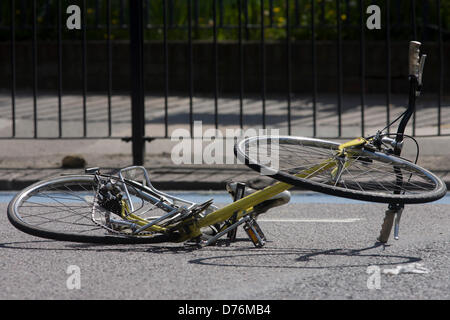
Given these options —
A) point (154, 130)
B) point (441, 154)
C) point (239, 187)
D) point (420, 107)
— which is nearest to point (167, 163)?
point (154, 130)

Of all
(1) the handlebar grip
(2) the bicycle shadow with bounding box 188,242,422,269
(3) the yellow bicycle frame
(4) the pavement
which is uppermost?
(1) the handlebar grip

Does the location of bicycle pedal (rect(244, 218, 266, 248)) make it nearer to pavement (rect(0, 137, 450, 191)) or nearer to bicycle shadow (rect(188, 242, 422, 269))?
bicycle shadow (rect(188, 242, 422, 269))

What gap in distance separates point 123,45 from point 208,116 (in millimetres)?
2701

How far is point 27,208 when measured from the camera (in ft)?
20.5

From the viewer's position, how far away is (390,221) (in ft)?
19.2

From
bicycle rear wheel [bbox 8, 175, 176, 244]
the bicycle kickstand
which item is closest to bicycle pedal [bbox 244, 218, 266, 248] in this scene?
bicycle rear wheel [bbox 8, 175, 176, 244]

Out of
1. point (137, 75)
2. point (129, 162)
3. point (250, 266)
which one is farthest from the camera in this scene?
point (129, 162)

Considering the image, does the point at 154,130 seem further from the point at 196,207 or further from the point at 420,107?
the point at 196,207

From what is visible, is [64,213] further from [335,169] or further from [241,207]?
[335,169]

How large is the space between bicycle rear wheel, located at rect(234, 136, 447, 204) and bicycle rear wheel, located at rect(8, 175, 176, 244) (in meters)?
0.76

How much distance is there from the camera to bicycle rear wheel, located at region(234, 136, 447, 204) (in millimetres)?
5285

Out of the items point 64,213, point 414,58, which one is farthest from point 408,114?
point 64,213

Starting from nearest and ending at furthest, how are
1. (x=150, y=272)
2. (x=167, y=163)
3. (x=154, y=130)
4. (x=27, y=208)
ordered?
(x=150, y=272), (x=27, y=208), (x=167, y=163), (x=154, y=130)

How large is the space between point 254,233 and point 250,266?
1.25 ft
